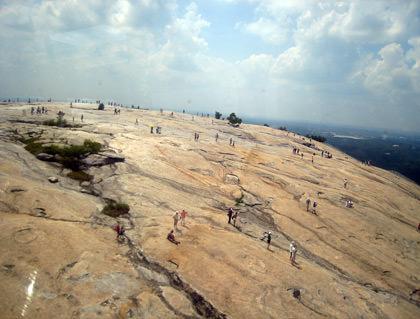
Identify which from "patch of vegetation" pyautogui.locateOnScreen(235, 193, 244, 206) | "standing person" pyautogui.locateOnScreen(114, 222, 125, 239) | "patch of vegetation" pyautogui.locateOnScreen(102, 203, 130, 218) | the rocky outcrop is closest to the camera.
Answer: "standing person" pyautogui.locateOnScreen(114, 222, 125, 239)

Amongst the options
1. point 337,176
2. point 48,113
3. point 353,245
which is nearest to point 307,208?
point 353,245

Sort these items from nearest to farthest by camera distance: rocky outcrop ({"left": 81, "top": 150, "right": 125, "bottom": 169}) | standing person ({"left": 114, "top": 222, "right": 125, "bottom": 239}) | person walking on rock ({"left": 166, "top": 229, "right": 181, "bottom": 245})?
1. standing person ({"left": 114, "top": 222, "right": 125, "bottom": 239})
2. person walking on rock ({"left": 166, "top": 229, "right": 181, "bottom": 245})
3. rocky outcrop ({"left": 81, "top": 150, "right": 125, "bottom": 169})

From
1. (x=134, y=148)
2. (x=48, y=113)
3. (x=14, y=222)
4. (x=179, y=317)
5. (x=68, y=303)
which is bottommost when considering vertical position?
(x=179, y=317)

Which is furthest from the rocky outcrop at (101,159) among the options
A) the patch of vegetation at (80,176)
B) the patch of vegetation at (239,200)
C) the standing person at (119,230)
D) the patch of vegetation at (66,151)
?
the patch of vegetation at (239,200)

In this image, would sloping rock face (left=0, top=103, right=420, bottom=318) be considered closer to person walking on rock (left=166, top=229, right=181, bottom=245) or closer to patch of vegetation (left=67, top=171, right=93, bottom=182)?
person walking on rock (left=166, top=229, right=181, bottom=245)

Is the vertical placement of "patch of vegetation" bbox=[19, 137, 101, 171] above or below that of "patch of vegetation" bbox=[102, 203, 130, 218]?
above

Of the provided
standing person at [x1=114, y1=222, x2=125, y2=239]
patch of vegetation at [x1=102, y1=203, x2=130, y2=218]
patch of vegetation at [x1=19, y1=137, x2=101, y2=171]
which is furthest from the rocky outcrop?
standing person at [x1=114, y1=222, x2=125, y2=239]

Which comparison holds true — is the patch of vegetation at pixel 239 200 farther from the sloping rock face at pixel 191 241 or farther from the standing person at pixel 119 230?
the standing person at pixel 119 230

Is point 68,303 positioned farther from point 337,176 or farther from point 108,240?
point 337,176
